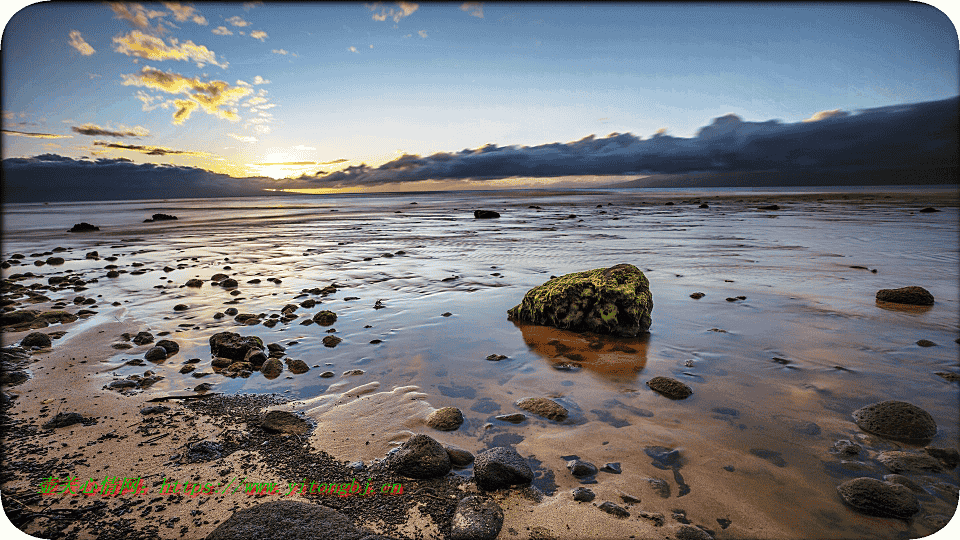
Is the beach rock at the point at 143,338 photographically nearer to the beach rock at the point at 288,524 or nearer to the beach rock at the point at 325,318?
the beach rock at the point at 325,318

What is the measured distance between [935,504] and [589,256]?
10.6 metres

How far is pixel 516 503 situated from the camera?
2.61 metres

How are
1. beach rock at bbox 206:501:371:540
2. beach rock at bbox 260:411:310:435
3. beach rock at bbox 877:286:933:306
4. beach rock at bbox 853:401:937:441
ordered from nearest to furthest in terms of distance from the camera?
beach rock at bbox 206:501:371:540 < beach rock at bbox 853:401:937:441 < beach rock at bbox 260:411:310:435 < beach rock at bbox 877:286:933:306

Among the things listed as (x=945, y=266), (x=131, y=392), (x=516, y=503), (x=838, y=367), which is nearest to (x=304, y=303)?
(x=131, y=392)

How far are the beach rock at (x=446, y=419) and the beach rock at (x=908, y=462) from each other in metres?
3.03

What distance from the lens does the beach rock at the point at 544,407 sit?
364cm

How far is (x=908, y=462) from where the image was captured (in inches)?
114

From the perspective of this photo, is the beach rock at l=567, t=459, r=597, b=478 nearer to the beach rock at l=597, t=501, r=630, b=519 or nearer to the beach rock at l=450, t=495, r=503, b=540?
the beach rock at l=597, t=501, r=630, b=519

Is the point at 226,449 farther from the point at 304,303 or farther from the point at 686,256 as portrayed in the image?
the point at 686,256

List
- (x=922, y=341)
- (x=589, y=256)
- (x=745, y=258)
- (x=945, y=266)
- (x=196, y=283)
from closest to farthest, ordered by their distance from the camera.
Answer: (x=922, y=341)
(x=196, y=283)
(x=945, y=266)
(x=745, y=258)
(x=589, y=256)

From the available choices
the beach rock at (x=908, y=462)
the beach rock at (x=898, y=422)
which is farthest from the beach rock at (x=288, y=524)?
the beach rock at (x=898, y=422)

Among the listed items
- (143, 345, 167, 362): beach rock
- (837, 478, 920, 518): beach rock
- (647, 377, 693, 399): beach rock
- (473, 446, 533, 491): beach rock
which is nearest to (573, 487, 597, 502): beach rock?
(473, 446, 533, 491): beach rock

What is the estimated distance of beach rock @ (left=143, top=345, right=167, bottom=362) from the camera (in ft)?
16.3

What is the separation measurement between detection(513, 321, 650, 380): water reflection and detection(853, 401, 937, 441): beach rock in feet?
5.97
